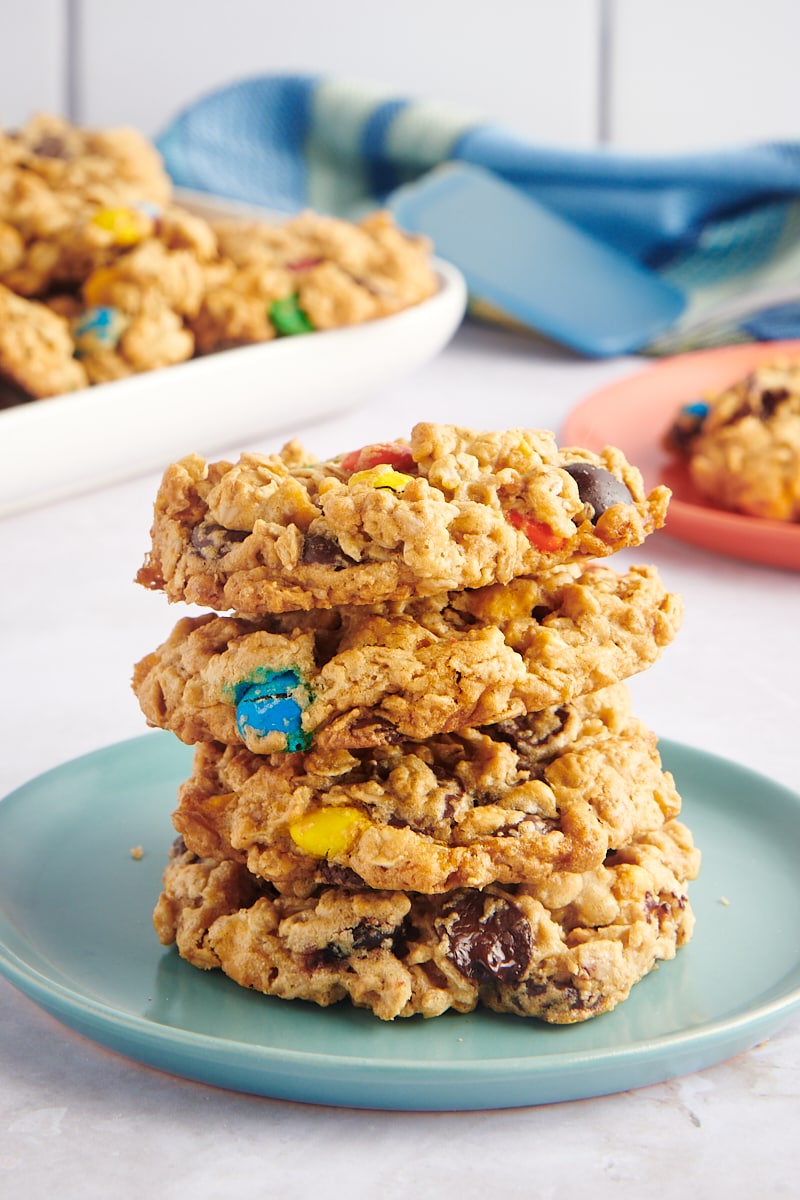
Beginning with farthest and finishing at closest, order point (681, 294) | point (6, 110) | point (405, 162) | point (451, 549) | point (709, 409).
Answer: point (6, 110), point (405, 162), point (681, 294), point (709, 409), point (451, 549)

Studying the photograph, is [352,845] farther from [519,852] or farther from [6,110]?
[6,110]

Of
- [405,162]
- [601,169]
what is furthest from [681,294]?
[405,162]

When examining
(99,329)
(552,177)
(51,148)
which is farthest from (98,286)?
(552,177)

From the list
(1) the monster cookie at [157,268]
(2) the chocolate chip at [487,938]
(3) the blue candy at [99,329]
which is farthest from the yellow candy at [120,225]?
(2) the chocolate chip at [487,938]

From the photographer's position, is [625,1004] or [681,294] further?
[681,294]

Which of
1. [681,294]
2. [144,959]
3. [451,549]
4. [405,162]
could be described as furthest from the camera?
[405,162]

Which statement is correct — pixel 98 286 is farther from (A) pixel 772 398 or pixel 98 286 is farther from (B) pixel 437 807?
(B) pixel 437 807

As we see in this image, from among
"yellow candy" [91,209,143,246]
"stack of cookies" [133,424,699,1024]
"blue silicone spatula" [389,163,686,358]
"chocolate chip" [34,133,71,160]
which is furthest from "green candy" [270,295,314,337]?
"stack of cookies" [133,424,699,1024]

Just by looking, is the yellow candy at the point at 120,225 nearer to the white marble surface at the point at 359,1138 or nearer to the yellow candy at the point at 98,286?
the yellow candy at the point at 98,286
